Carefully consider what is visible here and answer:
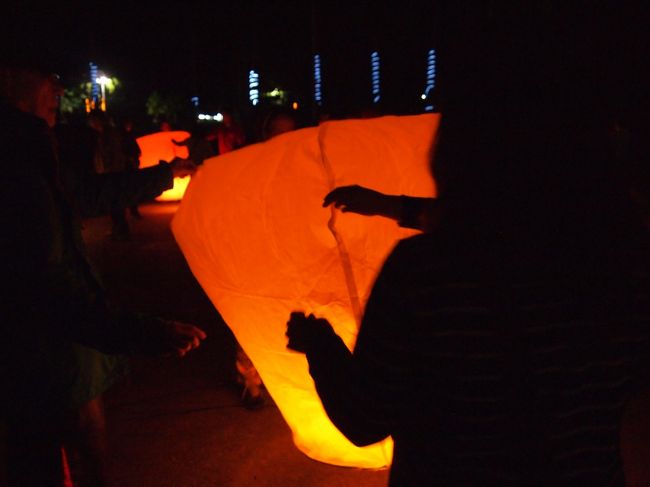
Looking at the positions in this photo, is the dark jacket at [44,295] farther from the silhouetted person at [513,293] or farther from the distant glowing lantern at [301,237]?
the silhouetted person at [513,293]

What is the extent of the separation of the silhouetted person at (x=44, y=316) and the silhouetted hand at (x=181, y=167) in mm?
678

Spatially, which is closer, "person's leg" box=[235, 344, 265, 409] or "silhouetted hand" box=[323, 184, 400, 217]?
"silhouetted hand" box=[323, 184, 400, 217]

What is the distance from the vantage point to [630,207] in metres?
1.26

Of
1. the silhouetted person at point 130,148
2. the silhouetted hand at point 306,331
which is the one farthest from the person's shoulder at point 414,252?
the silhouetted person at point 130,148

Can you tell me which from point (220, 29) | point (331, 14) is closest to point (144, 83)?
point (220, 29)

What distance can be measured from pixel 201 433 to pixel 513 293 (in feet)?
10.5

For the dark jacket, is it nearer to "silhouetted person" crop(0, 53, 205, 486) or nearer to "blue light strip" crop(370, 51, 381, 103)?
"silhouetted person" crop(0, 53, 205, 486)

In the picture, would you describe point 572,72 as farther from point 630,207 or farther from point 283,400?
point 283,400

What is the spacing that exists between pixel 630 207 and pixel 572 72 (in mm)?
320

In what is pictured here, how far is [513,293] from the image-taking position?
109cm

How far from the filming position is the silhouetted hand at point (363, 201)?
89.6 inches

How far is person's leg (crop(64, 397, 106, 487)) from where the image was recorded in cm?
223

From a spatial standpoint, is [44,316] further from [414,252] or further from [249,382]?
[249,382]

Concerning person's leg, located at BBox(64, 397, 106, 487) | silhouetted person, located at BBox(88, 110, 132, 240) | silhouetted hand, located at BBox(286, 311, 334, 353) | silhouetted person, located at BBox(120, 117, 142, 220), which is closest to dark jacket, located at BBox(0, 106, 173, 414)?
person's leg, located at BBox(64, 397, 106, 487)
